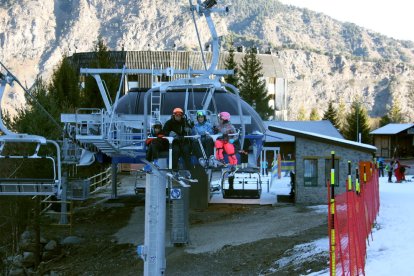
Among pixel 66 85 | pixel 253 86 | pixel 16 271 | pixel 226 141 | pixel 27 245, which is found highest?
pixel 253 86

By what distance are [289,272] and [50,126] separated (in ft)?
71.3

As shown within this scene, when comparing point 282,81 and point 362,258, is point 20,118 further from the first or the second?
point 282,81

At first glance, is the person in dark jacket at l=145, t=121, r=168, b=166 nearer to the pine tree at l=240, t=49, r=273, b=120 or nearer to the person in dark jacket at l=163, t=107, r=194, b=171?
the person in dark jacket at l=163, t=107, r=194, b=171

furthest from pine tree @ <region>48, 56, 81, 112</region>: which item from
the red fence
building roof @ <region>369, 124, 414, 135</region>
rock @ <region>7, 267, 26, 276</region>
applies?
the red fence

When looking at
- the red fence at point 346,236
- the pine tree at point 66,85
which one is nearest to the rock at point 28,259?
the red fence at point 346,236

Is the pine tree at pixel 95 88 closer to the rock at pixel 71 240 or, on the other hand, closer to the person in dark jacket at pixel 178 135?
the rock at pixel 71 240

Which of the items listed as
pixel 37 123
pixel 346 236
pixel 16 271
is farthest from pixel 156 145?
pixel 37 123

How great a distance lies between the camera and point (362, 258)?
15.7 metres

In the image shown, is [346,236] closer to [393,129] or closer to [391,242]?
[391,242]

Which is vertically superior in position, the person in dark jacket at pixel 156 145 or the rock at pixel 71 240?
the person in dark jacket at pixel 156 145

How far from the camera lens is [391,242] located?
1898 centimetres

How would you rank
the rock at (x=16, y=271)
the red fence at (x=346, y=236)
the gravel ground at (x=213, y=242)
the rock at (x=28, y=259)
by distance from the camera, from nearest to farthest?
the red fence at (x=346, y=236), the gravel ground at (x=213, y=242), the rock at (x=16, y=271), the rock at (x=28, y=259)

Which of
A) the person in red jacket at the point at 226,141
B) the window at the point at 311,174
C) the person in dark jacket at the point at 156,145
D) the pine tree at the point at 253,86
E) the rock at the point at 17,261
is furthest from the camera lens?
the pine tree at the point at 253,86

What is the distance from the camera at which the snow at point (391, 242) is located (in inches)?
614
